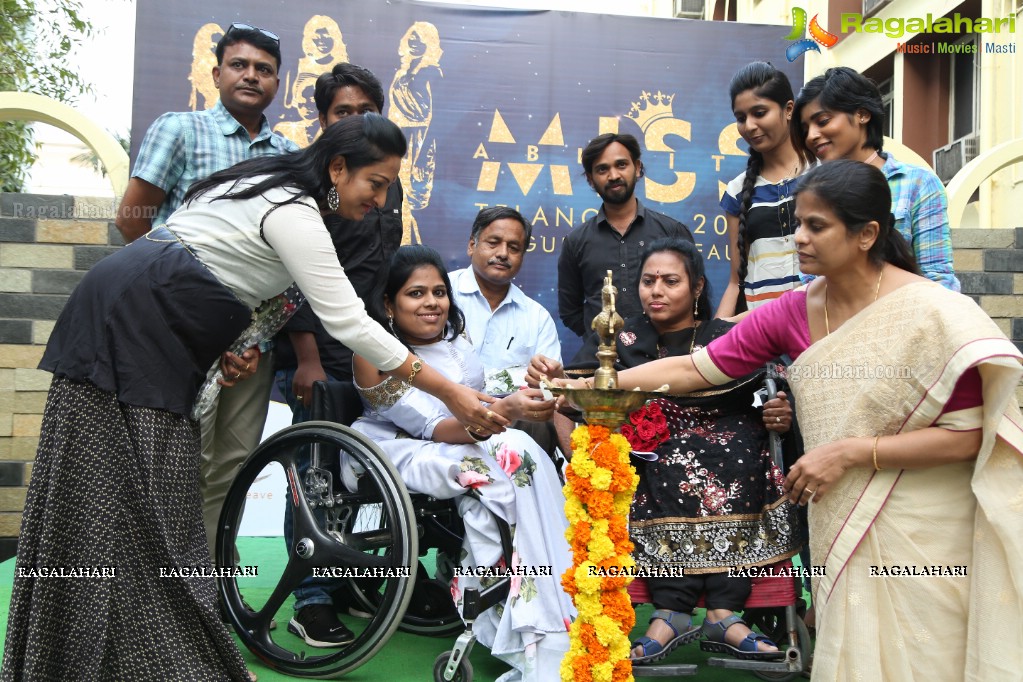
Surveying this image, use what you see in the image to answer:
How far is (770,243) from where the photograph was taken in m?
3.55

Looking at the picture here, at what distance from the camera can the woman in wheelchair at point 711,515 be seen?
2.86 m

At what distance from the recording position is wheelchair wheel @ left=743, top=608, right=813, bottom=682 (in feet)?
9.23

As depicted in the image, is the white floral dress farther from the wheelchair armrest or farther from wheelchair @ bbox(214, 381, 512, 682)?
the wheelchair armrest

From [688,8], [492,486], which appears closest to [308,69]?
[492,486]

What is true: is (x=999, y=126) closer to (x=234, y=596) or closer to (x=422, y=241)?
(x=422, y=241)

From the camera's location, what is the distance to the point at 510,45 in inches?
224

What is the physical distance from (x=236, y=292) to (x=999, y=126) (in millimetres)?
7676

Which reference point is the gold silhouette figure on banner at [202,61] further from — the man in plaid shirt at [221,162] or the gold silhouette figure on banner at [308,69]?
the man in plaid shirt at [221,162]

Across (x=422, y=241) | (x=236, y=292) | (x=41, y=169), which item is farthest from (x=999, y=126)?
(x=41, y=169)

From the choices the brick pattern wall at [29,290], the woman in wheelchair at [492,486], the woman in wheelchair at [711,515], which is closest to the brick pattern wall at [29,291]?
the brick pattern wall at [29,290]

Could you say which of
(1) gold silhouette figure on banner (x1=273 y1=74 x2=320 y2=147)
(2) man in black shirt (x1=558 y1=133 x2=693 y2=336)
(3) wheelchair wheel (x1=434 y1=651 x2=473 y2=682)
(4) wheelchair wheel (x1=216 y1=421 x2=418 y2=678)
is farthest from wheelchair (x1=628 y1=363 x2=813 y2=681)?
(1) gold silhouette figure on banner (x1=273 y1=74 x2=320 y2=147)

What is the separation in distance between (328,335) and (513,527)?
1303 millimetres

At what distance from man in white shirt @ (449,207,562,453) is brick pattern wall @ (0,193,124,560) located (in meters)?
2.18

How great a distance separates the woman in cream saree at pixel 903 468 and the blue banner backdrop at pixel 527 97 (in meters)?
3.01
